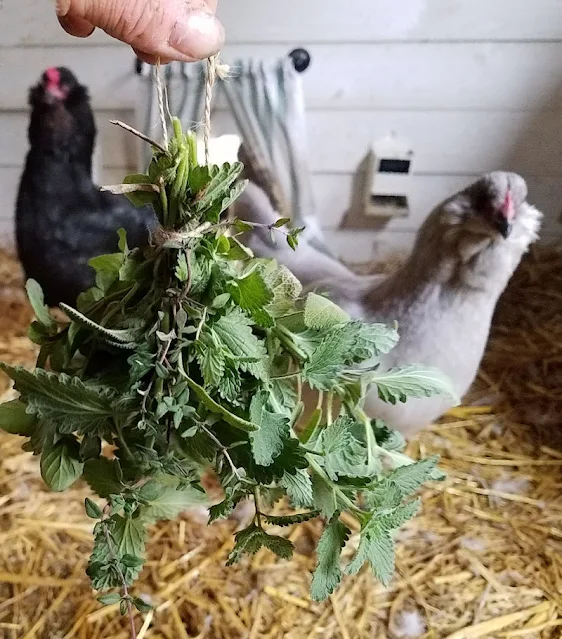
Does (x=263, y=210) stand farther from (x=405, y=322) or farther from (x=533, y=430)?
(x=533, y=430)

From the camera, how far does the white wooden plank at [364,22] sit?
3.47 feet

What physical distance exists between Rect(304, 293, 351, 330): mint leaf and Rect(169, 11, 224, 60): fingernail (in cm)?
17

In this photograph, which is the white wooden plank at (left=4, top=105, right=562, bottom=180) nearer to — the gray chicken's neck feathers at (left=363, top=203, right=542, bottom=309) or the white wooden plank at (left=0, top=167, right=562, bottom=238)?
the white wooden plank at (left=0, top=167, right=562, bottom=238)

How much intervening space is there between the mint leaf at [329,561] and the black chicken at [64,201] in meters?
0.73

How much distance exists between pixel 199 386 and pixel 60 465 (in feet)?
0.42

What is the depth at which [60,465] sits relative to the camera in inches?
17.5

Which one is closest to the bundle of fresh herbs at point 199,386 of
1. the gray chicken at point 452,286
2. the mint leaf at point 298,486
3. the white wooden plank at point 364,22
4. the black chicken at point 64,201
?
the mint leaf at point 298,486

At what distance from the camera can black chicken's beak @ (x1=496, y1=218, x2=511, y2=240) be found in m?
0.73

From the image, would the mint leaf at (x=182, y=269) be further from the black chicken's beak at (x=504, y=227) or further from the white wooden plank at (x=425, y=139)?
the white wooden plank at (x=425, y=139)

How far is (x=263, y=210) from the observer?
1.01 m

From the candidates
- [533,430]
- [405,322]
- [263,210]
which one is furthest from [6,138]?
[533,430]

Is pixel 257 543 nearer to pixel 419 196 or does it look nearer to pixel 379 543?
pixel 379 543

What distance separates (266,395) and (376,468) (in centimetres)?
13

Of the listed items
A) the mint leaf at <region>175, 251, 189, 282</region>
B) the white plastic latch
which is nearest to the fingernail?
the mint leaf at <region>175, 251, 189, 282</region>
